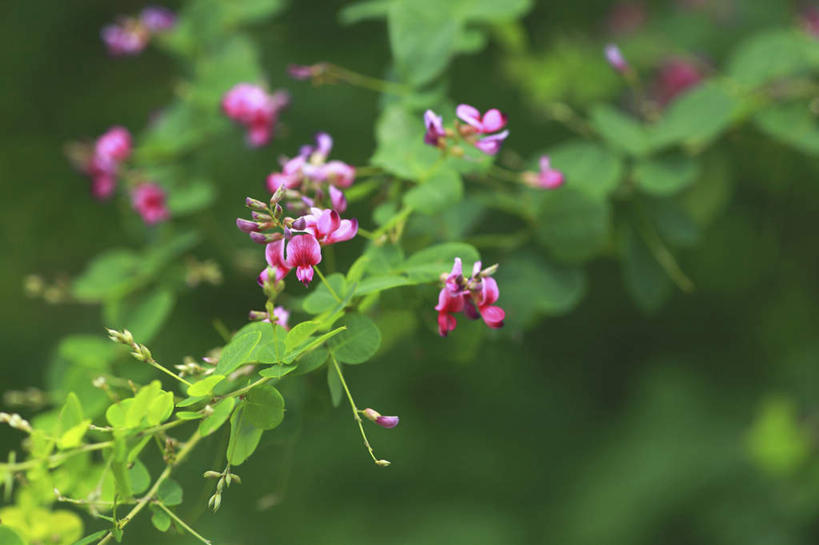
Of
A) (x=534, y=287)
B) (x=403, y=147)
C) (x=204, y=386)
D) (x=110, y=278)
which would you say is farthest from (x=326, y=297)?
(x=110, y=278)

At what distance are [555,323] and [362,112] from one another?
3.05ft

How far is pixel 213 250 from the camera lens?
2.17m

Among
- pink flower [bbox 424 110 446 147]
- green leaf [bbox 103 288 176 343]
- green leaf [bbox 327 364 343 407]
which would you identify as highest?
pink flower [bbox 424 110 446 147]

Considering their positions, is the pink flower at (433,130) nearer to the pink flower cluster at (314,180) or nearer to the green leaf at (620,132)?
the pink flower cluster at (314,180)

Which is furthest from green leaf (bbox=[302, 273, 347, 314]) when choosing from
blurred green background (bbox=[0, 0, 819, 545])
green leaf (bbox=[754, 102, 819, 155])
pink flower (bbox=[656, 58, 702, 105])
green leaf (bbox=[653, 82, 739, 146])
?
pink flower (bbox=[656, 58, 702, 105])

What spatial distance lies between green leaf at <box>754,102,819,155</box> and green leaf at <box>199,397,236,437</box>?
100 cm

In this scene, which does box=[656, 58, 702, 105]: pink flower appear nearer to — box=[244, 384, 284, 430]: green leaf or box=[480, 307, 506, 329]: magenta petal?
box=[480, 307, 506, 329]: magenta petal

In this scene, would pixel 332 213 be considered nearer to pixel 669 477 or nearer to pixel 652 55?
pixel 652 55

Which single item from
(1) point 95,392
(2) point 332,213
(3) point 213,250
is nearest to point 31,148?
(3) point 213,250

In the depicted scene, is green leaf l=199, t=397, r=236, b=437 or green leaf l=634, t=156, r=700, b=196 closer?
green leaf l=199, t=397, r=236, b=437

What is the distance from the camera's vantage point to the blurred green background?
7.14ft

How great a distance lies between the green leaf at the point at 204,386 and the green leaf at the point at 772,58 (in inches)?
41.2

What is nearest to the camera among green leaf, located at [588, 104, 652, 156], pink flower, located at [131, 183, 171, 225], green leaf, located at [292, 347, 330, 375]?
green leaf, located at [292, 347, 330, 375]

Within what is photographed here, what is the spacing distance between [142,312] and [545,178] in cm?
71
